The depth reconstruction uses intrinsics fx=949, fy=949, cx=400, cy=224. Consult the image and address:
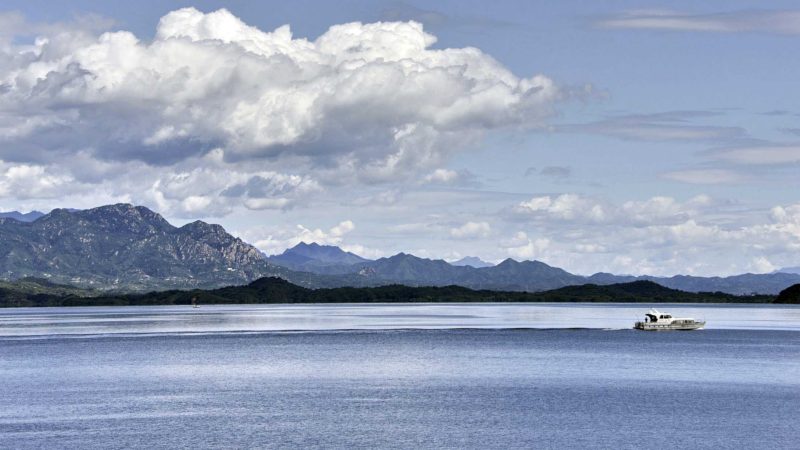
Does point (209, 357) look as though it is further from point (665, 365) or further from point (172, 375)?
point (665, 365)

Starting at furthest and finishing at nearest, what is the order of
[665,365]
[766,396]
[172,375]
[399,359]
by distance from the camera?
[399,359], [665,365], [172,375], [766,396]

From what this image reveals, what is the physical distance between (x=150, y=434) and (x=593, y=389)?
65695 millimetres

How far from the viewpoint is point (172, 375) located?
157 metres

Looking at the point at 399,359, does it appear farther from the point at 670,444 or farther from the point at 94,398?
the point at 670,444

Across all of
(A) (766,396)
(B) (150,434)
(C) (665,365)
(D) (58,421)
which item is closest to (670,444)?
(A) (766,396)

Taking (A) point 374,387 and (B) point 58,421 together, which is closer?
(B) point 58,421

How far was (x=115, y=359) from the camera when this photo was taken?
196 metres

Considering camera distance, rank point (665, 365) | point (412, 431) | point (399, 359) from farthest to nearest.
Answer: point (399, 359) → point (665, 365) → point (412, 431)

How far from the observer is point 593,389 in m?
134

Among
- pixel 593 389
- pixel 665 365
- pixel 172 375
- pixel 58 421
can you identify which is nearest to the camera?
pixel 58 421

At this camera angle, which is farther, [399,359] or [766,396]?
[399,359]

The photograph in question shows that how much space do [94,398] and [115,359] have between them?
238 ft

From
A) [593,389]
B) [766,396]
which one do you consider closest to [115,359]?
[593,389]

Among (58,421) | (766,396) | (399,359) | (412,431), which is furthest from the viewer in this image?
(399,359)
